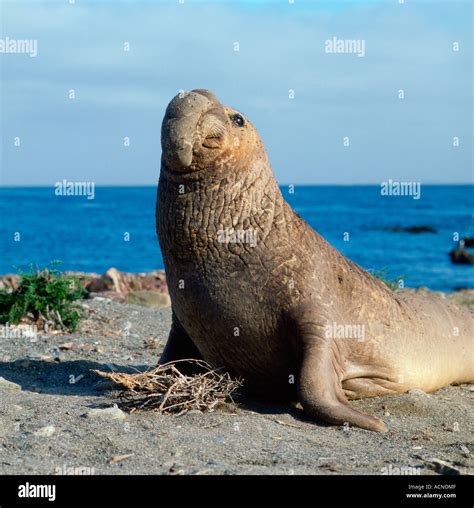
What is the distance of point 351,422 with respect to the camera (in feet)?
21.8

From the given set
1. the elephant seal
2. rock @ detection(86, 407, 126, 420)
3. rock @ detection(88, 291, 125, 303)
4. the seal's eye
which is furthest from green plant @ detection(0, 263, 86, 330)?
the seal's eye

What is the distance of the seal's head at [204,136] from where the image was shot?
266 inches

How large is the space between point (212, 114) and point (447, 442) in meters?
2.98

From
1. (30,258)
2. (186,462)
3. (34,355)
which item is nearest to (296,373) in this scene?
(186,462)

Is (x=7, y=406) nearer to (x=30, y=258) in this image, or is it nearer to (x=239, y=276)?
(x=239, y=276)

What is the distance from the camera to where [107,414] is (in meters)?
6.45

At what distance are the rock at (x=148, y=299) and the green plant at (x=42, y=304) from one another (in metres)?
3.42

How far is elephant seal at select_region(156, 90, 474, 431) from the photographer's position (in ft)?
22.5

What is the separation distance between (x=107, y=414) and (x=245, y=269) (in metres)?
1.54

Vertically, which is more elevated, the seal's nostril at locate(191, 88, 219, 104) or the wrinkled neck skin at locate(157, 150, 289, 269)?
the seal's nostril at locate(191, 88, 219, 104)

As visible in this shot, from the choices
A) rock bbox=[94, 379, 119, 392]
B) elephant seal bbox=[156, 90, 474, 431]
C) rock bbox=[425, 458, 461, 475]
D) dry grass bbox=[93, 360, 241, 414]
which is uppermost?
elephant seal bbox=[156, 90, 474, 431]
